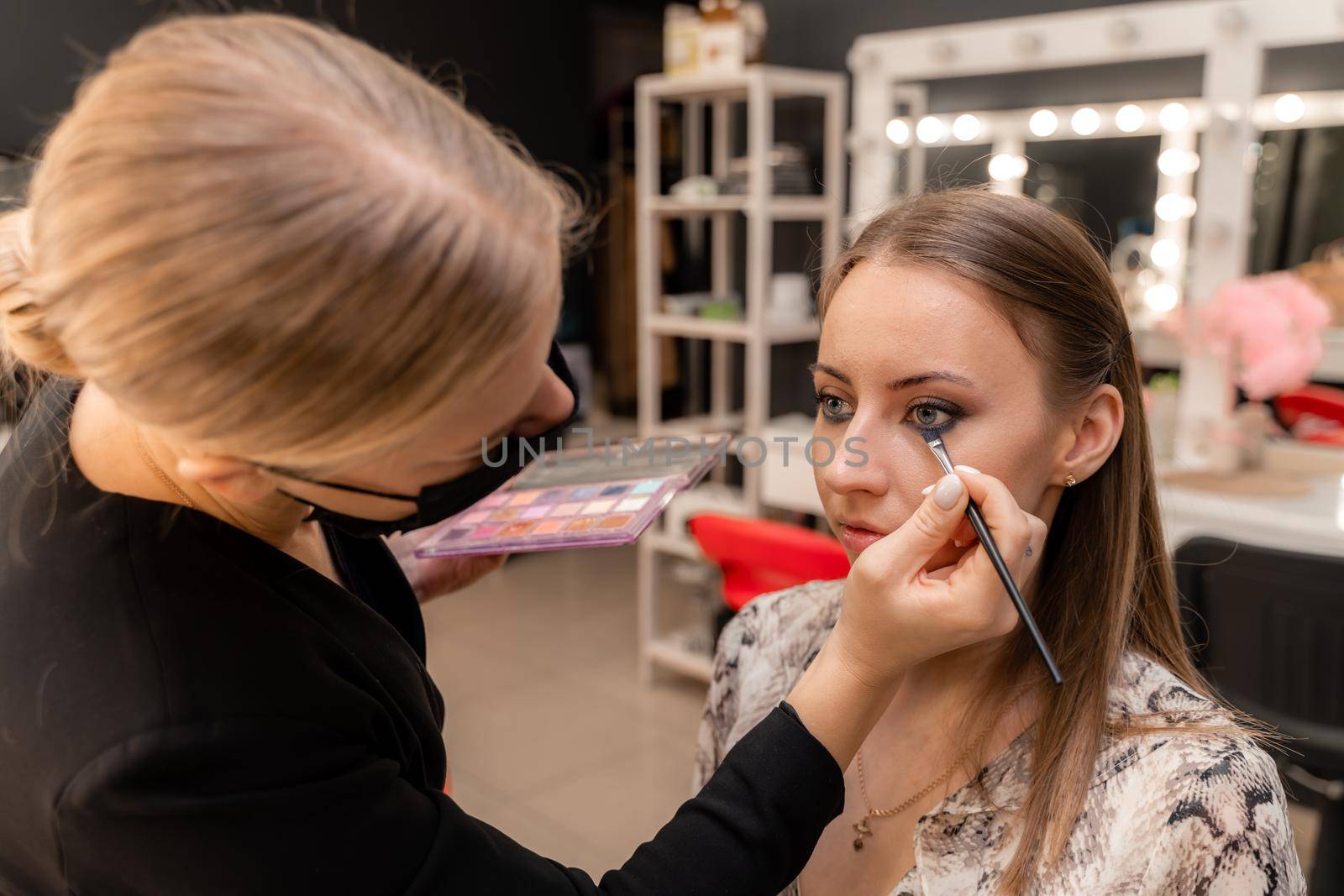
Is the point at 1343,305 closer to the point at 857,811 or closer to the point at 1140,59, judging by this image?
the point at 1140,59

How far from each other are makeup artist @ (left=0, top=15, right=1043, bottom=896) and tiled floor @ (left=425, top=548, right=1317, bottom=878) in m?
1.90

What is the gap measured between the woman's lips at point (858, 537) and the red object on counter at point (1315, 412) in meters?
2.11

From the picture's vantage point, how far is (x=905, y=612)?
743 mm

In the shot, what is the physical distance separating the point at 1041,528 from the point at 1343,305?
2144 millimetres

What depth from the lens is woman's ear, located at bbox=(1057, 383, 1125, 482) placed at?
3.42ft

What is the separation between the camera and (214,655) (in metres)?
0.62

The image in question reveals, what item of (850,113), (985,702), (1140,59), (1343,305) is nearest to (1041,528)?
(985,702)

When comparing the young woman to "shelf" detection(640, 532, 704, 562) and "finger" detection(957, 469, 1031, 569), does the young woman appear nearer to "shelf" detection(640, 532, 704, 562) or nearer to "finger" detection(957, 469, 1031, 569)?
"finger" detection(957, 469, 1031, 569)

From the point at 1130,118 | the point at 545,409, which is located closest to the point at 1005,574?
the point at 545,409

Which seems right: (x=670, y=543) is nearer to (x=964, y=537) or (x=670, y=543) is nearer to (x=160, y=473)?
(x=964, y=537)

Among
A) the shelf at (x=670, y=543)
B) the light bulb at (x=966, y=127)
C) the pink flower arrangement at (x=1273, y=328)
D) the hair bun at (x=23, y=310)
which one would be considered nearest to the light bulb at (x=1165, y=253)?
the pink flower arrangement at (x=1273, y=328)

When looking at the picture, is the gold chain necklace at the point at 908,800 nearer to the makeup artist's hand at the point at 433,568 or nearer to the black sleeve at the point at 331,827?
the black sleeve at the point at 331,827

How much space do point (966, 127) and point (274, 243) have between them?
2.85 m

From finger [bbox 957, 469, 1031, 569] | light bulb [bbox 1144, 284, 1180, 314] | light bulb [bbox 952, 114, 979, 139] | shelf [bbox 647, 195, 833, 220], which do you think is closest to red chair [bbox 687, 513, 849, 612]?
shelf [bbox 647, 195, 833, 220]
